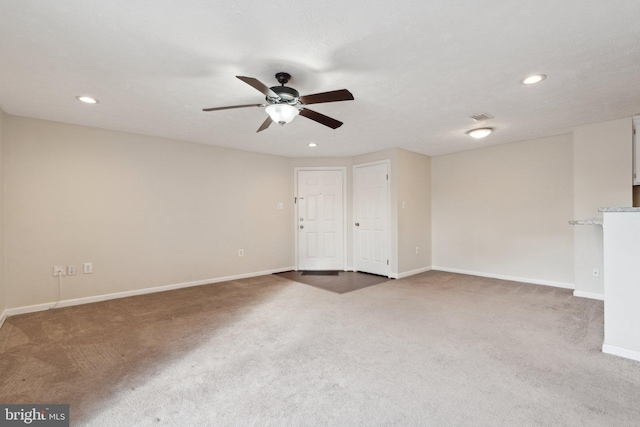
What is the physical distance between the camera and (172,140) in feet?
14.7

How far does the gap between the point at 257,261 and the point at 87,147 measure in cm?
306

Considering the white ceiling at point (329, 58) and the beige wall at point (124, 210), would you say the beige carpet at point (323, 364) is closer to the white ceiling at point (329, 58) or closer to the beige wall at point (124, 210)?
the beige wall at point (124, 210)

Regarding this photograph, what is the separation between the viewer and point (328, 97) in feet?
7.28

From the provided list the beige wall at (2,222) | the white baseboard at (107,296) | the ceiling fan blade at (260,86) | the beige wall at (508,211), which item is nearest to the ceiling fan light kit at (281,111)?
the ceiling fan blade at (260,86)

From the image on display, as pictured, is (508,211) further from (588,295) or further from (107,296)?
(107,296)

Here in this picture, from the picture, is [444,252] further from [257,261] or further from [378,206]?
[257,261]

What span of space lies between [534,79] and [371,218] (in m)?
3.38

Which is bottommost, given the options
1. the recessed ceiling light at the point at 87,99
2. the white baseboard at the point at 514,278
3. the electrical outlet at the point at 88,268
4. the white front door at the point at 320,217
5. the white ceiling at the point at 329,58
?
the white baseboard at the point at 514,278

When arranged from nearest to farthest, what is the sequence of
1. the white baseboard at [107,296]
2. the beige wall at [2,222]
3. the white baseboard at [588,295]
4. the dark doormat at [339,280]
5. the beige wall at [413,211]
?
the beige wall at [2,222], the white baseboard at [107,296], the white baseboard at [588,295], the dark doormat at [339,280], the beige wall at [413,211]

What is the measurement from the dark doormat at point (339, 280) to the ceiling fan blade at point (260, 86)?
114 inches

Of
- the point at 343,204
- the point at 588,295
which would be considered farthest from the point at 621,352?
the point at 343,204

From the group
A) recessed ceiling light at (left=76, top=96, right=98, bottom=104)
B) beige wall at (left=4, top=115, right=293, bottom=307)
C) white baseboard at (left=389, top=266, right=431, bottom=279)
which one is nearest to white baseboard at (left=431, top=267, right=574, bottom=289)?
white baseboard at (left=389, top=266, right=431, bottom=279)

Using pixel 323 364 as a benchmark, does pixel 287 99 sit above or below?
above

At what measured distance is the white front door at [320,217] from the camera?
591 centimetres
